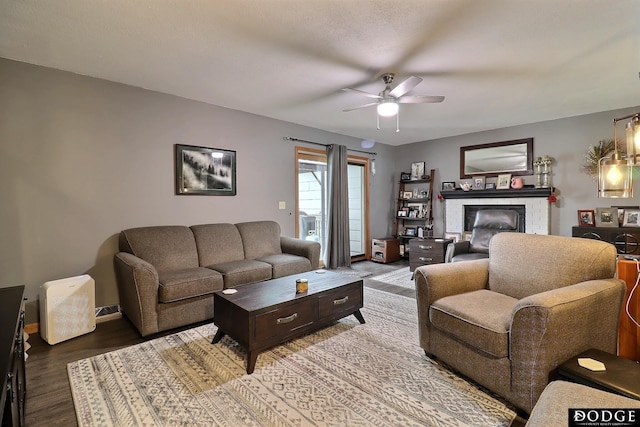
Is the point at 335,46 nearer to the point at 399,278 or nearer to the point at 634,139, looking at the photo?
the point at 634,139

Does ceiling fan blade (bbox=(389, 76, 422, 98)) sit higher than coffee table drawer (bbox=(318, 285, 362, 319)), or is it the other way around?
ceiling fan blade (bbox=(389, 76, 422, 98))

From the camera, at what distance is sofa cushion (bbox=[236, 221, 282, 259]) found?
13.0ft

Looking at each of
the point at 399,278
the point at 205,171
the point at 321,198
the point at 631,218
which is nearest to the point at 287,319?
the point at 205,171

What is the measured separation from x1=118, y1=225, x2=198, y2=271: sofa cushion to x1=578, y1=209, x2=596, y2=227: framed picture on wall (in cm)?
525

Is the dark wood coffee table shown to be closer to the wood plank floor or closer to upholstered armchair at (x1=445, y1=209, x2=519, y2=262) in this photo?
the wood plank floor

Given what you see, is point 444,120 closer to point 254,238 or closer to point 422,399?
point 254,238

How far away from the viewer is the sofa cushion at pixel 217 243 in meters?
3.56

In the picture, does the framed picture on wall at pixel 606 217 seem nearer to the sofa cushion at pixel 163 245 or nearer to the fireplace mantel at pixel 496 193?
the fireplace mantel at pixel 496 193

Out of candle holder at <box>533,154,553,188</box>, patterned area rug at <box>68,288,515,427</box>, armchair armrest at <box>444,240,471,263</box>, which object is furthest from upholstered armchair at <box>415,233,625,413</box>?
candle holder at <box>533,154,553,188</box>

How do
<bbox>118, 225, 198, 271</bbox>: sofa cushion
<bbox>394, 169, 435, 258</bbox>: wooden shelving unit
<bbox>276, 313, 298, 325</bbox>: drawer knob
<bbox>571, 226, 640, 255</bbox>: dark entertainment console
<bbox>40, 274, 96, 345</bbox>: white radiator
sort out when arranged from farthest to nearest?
1. <bbox>394, 169, 435, 258</bbox>: wooden shelving unit
2. <bbox>571, 226, 640, 255</bbox>: dark entertainment console
3. <bbox>118, 225, 198, 271</bbox>: sofa cushion
4. <bbox>40, 274, 96, 345</bbox>: white radiator
5. <bbox>276, 313, 298, 325</bbox>: drawer knob

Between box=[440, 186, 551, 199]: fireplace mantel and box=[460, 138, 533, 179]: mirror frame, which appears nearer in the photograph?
Result: box=[440, 186, 551, 199]: fireplace mantel

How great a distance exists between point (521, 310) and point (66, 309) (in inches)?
134

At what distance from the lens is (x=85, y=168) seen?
3.02 meters


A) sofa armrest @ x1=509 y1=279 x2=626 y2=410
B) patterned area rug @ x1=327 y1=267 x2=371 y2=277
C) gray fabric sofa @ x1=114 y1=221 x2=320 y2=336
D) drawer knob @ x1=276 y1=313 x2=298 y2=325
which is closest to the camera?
sofa armrest @ x1=509 y1=279 x2=626 y2=410
